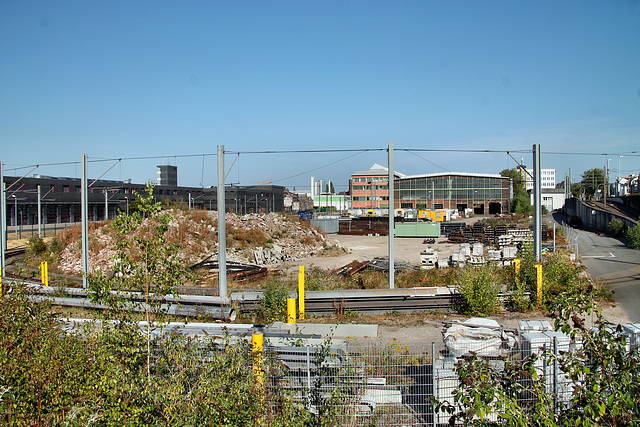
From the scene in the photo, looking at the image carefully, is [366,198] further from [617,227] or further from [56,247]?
[56,247]

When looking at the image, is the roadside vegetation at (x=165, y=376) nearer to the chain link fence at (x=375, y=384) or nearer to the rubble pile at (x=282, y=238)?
the chain link fence at (x=375, y=384)

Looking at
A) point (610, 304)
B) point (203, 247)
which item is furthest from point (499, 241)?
point (203, 247)

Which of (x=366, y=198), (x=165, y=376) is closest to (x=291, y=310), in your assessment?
(x=165, y=376)

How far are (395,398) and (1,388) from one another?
5.15 m

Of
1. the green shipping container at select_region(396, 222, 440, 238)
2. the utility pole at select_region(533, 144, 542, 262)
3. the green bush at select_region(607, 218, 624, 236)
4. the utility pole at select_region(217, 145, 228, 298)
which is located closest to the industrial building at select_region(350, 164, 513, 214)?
the green shipping container at select_region(396, 222, 440, 238)

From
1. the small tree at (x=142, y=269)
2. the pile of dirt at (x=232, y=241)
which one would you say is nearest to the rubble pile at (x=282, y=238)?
the pile of dirt at (x=232, y=241)

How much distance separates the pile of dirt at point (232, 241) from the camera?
2411 centimetres

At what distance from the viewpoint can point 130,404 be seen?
4.22 meters

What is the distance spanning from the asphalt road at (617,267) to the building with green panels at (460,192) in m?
43.3

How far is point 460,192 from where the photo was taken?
80625 millimetres

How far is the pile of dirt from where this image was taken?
2411 centimetres

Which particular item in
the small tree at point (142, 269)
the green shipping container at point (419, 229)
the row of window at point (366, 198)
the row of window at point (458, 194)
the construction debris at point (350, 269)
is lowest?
the construction debris at point (350, 269)

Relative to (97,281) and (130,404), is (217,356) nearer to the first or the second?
(130,404)

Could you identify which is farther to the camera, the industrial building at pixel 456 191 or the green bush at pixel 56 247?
the industrial building at pixel 456 191
